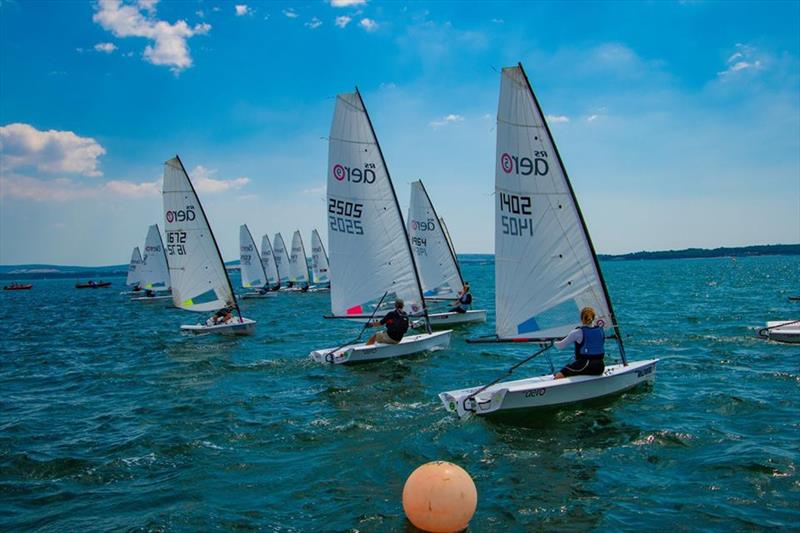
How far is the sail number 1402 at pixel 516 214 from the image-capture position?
40.0ft

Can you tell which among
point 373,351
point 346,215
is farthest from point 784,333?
point 346,215

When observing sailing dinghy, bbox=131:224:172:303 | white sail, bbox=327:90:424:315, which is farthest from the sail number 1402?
sailing dinghy, bbox=131:224:172:303

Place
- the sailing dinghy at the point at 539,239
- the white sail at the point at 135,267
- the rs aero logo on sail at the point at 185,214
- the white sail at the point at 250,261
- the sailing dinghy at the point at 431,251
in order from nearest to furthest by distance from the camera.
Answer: the sailing dinghy at the point at 539,239 < the rs aero logo on sail at the point at 185,214 < the sailing dinghy at the point at 431,251 < the white sail at the point at 250,261 < the white sail at the point at 135,267

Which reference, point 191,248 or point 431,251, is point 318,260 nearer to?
point 431,251

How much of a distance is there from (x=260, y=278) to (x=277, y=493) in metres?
49.0

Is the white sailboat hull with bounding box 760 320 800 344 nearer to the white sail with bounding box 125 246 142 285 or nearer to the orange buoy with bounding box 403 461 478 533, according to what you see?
the orange buoy with bounding box 403 461 478 533

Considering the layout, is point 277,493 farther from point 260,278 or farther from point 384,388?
point 260,278

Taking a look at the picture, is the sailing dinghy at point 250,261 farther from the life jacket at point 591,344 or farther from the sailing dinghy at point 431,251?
the life jacket at point 591,344

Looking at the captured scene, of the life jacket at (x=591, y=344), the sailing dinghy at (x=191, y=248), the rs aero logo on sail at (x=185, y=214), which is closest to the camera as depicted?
the life jacket at (x=591, y=344)

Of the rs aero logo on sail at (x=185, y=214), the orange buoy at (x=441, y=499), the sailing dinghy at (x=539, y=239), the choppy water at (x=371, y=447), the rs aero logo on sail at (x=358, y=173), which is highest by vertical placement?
the rs aero logo on sail at (x=358, y=173)

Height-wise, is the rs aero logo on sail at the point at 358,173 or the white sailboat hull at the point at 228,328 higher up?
the rs aero logo on sail at the point at 358,173

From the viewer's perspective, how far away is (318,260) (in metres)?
60.5

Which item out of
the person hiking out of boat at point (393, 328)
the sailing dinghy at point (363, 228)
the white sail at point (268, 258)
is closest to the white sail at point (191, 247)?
the sailing dinghy at point (363, 228)

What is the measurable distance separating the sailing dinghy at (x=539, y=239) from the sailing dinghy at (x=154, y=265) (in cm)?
4520
